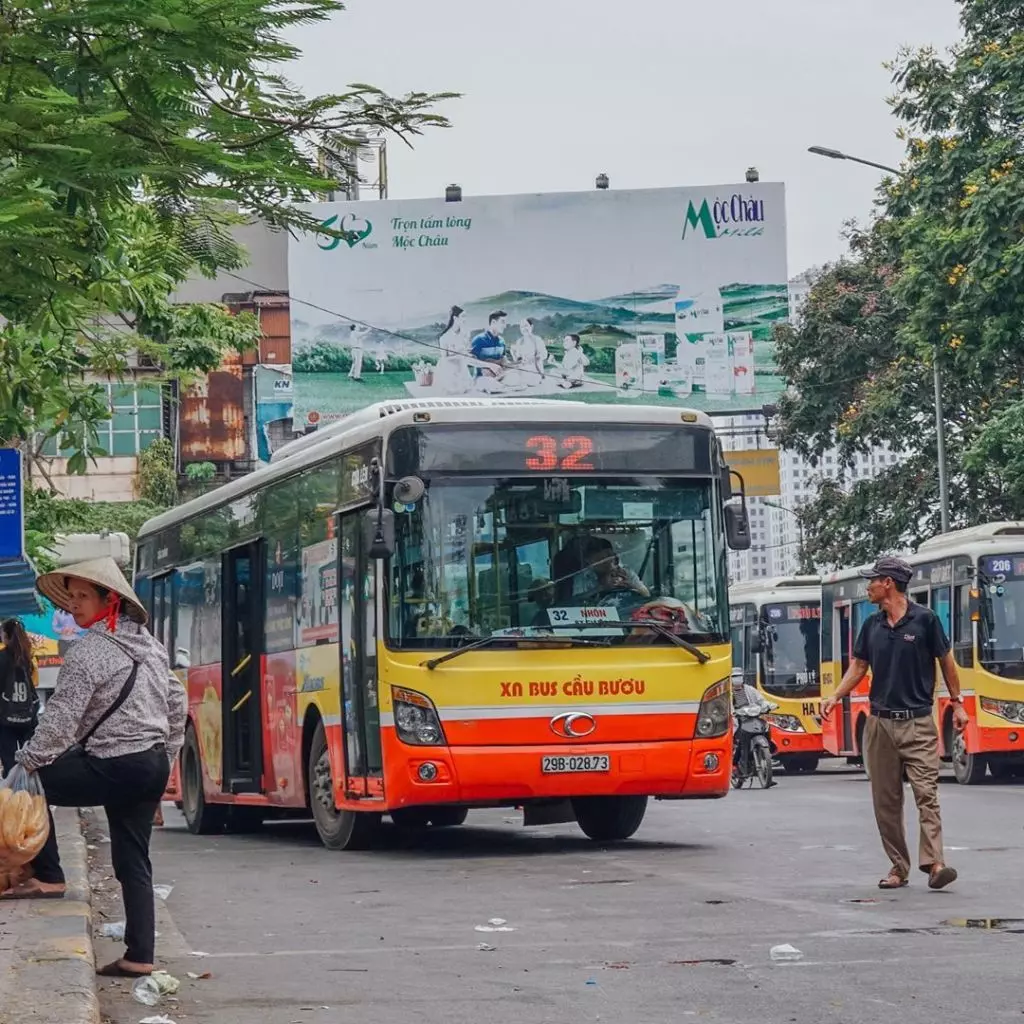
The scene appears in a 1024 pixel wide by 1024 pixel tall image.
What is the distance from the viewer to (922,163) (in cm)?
2950

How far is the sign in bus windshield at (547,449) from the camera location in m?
14.0

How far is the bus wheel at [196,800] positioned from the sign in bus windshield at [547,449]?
5.87 meters

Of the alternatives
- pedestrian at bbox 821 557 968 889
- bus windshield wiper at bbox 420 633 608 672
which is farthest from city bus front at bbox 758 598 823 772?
pedestrian at bbox 821 557 968 889

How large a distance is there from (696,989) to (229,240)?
3113 mm

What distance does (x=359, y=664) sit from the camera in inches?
560

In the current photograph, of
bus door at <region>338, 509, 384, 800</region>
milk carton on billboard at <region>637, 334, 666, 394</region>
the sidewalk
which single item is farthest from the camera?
milk carton on billboard at <region>637, 334, 666, 394</region>

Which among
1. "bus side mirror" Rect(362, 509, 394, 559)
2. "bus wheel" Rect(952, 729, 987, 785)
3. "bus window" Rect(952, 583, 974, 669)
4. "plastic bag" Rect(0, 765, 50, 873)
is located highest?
"bus side mirror" Rect(362, 509, 394, 559)

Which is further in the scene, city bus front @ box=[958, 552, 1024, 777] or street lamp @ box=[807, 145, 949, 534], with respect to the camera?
street lamp @ box=[807, 145, 949, 534]

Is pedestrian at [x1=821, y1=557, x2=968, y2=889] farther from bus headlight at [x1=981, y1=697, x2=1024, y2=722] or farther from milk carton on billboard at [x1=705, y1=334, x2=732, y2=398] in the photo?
milk carton on billboard at [x1=705, y1=334, x2=732, y2=398]

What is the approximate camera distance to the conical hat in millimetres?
8148

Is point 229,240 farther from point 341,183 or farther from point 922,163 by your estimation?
point 922,163

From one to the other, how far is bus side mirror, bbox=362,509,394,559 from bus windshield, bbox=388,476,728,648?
0.25 m

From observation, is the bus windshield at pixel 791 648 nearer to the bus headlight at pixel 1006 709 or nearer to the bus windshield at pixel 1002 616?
the bus windshield at pixel 1002 616

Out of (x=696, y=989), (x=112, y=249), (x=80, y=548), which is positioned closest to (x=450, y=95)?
(x=112, y=249)
